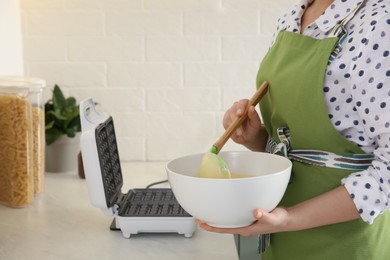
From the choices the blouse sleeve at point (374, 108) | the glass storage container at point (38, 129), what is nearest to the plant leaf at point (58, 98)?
the glass storage container at point (38, 129)

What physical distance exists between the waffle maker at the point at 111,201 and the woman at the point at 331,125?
0.69 ft

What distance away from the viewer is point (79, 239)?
1.08 m

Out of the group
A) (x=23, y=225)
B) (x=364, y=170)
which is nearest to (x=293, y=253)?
(x=364, y=170)

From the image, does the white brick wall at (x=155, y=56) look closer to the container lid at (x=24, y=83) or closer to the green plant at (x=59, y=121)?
the green plant at (x=59, y=121)

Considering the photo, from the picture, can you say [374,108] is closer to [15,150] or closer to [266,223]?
[266,223]

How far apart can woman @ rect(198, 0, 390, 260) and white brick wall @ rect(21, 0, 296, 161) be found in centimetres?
65

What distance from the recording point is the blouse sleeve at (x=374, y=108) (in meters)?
0.73

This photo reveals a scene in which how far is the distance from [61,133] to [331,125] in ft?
3.02

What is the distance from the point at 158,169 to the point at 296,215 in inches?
34.4

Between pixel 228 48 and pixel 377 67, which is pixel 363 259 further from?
pixel 228 48

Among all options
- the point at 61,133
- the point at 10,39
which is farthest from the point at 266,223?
the point at 10,39

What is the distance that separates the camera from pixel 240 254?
1173 millimetres

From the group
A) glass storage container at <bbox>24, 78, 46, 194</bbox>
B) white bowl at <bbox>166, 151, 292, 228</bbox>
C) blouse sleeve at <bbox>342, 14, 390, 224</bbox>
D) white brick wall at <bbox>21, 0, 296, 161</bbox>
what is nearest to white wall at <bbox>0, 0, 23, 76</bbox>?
white brick wall at <bbox>21, 0, 296, 161</bbox>

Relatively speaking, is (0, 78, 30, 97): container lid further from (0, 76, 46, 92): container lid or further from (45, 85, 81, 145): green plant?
(45, 85, 81, 145): green plant
